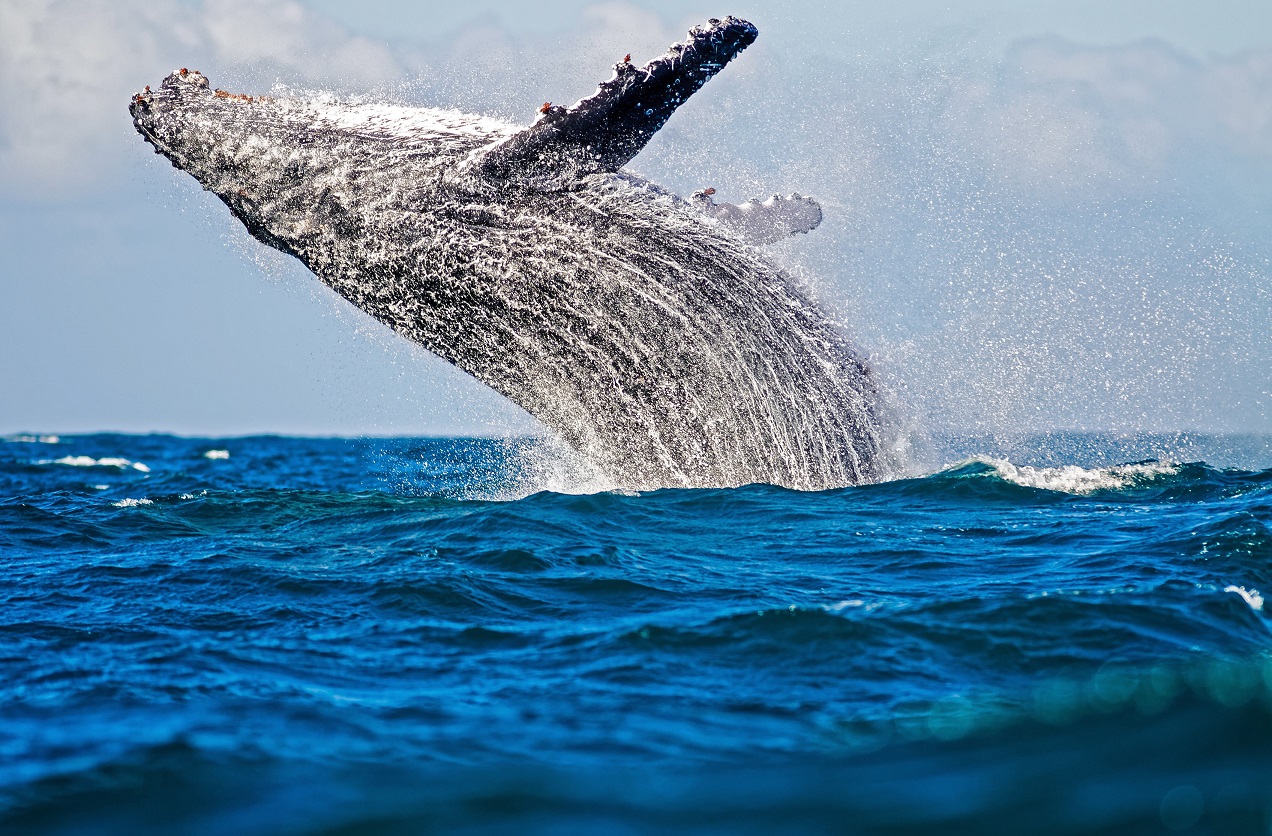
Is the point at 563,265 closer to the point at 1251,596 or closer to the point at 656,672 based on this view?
the point at 656,672

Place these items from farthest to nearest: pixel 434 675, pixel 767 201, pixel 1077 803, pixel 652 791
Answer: pixel 767 201 → pixel 434 675 → pixel 652 791 → pixel 1077 803

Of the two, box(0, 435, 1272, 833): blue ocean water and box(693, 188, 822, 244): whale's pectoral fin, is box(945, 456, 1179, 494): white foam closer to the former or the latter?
box(0, 435, 1272, 833): blue ocean water

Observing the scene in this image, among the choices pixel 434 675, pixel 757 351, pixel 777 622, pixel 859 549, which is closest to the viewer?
pixel 434 675

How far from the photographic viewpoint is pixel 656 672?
17.7 feet

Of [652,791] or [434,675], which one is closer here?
[652,791]

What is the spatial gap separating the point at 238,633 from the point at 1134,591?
5064mm

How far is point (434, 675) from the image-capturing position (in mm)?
5559

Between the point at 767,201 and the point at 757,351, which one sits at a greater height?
the point at 767,201

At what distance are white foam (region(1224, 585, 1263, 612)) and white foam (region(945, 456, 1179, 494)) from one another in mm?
4600

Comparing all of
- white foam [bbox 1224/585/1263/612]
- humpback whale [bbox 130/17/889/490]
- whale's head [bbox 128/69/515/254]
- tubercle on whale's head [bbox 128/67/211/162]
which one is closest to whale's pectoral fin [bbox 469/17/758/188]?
humpback whale [bbox 130/17/889/490]

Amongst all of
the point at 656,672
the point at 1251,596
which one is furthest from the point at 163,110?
the point at 1251,596

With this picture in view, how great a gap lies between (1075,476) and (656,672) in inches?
313

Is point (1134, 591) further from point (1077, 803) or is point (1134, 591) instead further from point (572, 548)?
point (572, 548)

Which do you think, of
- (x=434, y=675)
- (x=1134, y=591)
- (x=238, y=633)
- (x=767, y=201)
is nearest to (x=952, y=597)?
(x=1134, y=591)
